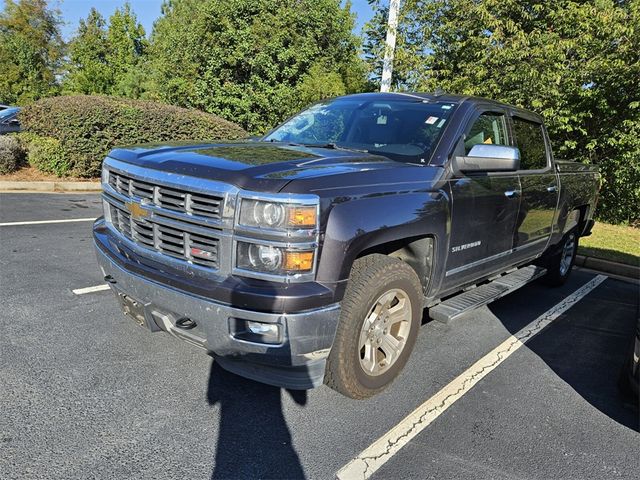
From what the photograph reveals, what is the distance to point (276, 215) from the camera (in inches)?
93.6

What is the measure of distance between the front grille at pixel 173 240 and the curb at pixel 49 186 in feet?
23.9

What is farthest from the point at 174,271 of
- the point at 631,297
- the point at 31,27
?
the point at 31,27

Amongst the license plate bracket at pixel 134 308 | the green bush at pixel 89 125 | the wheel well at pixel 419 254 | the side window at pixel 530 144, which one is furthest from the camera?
the green bush at pixel 89 125

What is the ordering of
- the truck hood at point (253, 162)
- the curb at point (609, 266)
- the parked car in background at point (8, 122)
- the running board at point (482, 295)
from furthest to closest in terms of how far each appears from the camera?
the parked car in background at point (8, 122), the curb at point (609, 266), the running board at point (482, 295), the truck hood at point (253, 162)

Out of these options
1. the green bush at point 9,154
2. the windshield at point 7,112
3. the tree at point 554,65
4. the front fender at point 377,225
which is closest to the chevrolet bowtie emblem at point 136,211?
the front fender at point 377,225

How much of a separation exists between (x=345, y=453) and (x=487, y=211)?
2.13 meters

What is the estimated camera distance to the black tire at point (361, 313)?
269 cm

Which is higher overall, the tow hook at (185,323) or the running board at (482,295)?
the tow hook at (185,323)

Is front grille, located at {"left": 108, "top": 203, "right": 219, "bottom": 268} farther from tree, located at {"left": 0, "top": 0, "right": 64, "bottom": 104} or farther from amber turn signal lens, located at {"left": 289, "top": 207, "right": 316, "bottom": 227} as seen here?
tree, located at {"left": 0, "top": 0, "right": 64, "bottom": 104}

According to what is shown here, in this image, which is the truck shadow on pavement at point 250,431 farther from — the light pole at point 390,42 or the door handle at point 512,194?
the light pole at point 390,42

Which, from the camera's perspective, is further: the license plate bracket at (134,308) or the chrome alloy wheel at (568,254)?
the chrome alloy wheel at (568,254)

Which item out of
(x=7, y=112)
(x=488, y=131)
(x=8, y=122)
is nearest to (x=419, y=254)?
(x=488, y=131)

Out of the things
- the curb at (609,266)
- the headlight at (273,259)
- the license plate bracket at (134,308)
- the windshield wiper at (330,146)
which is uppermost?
the windshield wiper at (330,146)

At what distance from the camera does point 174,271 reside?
2691 millimetres
